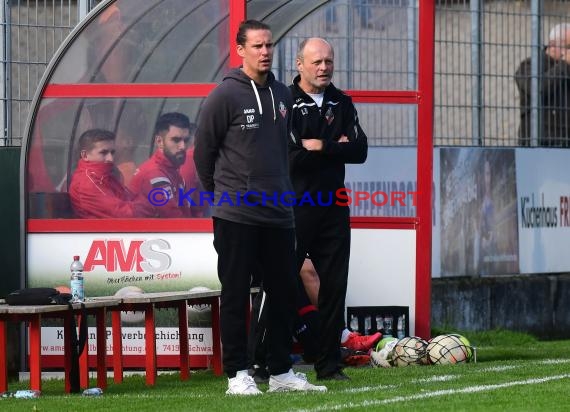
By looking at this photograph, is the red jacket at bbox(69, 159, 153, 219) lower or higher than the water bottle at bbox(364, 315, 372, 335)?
higher

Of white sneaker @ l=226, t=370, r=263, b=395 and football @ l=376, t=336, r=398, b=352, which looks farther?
football @ l=376, t=336, r=398, b=352

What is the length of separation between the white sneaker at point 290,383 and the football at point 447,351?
221 cm

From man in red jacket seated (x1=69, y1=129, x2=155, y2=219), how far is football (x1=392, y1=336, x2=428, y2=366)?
2.13 metres

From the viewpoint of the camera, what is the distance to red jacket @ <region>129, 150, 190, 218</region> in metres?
12.6

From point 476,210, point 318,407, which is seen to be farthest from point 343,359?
point 476,210

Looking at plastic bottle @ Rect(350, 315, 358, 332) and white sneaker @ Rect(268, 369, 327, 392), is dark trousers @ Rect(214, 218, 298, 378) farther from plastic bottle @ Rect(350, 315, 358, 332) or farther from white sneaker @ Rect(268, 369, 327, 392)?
plastic bottle @ Rect(350, 315, 358, 332)

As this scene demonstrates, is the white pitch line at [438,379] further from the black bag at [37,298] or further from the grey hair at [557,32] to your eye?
the grey hair at [557,32]

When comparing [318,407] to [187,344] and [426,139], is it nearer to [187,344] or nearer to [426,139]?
[187,344]

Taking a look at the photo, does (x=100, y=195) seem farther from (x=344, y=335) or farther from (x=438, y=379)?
(x=438, y=379)

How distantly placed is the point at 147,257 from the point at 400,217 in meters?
2.03

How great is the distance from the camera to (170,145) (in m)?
12.6

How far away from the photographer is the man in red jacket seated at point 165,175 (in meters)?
12.6

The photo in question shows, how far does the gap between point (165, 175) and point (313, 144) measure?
2.23 metres

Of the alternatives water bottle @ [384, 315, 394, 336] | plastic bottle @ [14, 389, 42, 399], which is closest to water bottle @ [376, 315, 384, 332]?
water bottle @ [384, 315, 394, 336]
